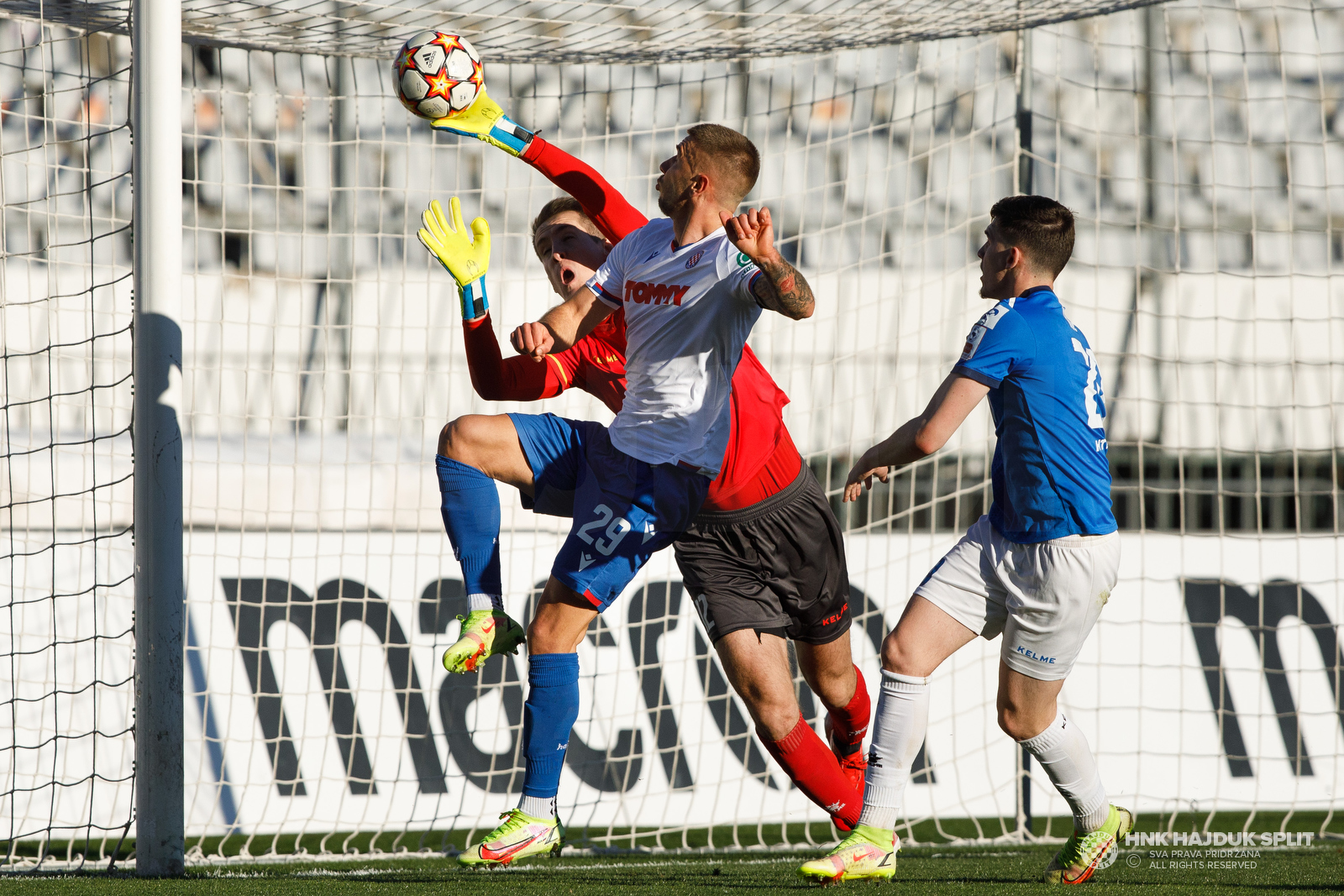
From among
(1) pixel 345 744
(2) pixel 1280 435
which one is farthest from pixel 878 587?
(2) pixel 1280 435

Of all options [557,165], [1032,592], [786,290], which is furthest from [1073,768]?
[557,165]

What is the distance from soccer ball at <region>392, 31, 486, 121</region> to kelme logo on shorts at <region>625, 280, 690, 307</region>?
2.99 ft

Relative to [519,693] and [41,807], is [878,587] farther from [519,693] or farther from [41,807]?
[41,807]

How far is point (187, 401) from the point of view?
7281mm

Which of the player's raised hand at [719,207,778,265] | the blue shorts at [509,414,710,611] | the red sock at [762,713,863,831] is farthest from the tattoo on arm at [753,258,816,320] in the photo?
the red sock at [762,713,863,831]

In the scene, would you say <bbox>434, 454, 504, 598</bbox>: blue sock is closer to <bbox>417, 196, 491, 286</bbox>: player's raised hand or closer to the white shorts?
<bbox>417, 196, 491, 286</bbox>: player's raised hand

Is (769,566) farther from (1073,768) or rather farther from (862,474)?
(1073,768)

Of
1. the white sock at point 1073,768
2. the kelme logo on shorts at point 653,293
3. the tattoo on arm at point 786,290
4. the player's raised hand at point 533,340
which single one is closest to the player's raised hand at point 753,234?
the tattoo on arm at point 786,290

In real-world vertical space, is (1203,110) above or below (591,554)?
above

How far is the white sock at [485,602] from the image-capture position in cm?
335

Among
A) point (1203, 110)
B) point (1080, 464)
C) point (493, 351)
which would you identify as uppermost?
point (1203, 110)

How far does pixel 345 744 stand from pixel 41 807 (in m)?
1.18

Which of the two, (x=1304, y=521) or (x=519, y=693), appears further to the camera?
(x=1304, y=521)

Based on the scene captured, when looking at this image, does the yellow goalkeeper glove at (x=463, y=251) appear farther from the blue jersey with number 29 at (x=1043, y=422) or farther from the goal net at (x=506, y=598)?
the goal net at (x=506, y=598)
